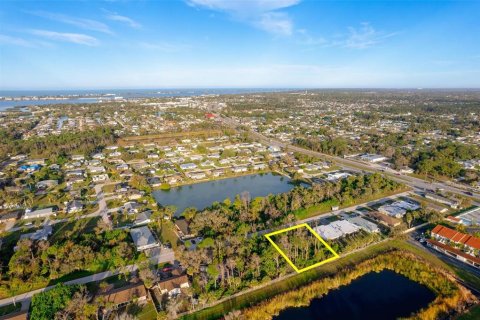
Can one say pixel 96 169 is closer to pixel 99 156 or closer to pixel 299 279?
pixel 99 156

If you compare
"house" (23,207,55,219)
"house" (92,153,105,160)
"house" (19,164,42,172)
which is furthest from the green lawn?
"house" (92,153,105,160)

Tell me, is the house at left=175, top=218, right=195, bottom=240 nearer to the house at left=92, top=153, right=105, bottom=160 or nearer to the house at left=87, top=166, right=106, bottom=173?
the house at left=87, top=166, right=106, bottom=173

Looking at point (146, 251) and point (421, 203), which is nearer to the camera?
point (146, 251)

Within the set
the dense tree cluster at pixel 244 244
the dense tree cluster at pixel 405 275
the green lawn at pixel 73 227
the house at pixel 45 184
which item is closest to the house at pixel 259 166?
the dense tree cluster at pixel 244 244

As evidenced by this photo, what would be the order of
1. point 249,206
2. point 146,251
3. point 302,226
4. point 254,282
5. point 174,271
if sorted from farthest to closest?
point 249,206, point 302,226, point 146,251, point 174,271, point 254,282

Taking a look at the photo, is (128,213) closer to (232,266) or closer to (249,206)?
(249,206)

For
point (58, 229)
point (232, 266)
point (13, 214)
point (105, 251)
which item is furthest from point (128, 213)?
point (232, 266)

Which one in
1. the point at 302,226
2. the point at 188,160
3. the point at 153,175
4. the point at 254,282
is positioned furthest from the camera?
the point at 188,160
